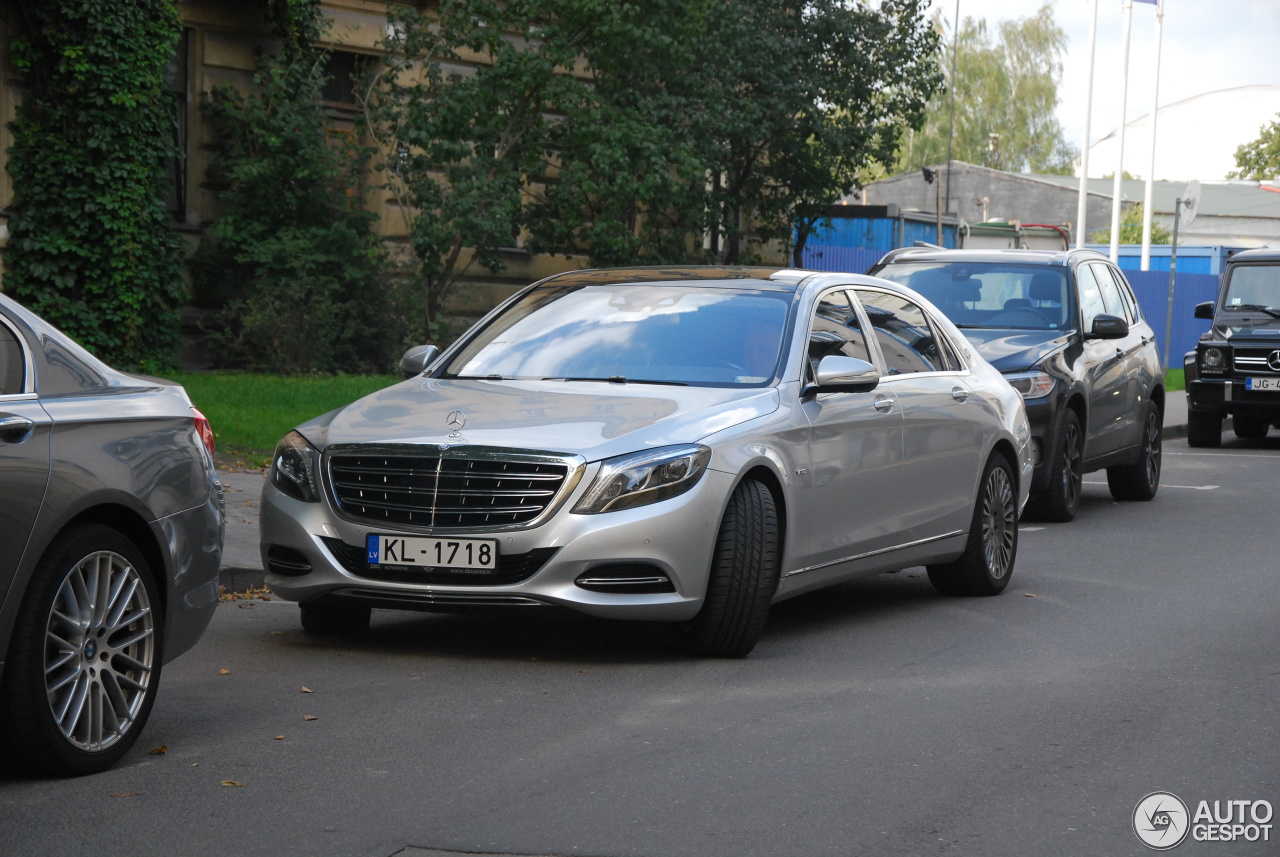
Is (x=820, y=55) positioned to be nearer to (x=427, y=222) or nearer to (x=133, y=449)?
(x=427, y=222)

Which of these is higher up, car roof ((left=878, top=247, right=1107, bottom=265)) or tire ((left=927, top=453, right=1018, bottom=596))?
car roof ((left=878, top=247, right=1107, bottom=265))

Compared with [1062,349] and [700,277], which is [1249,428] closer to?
[1062,349]

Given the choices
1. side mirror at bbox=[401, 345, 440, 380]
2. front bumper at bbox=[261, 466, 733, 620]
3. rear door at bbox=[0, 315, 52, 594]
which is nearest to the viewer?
rear door at bbox=[0, 315, 52, 594]

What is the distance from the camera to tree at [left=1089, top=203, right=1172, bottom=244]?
237 ft

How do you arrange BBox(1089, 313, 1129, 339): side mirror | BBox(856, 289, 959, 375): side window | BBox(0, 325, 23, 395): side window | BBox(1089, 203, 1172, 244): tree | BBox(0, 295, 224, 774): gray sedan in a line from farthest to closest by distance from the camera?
BBox(1089, 203, 1172, 244): tree < BBox(1089, 313, 1129, 339): side mirror < BBox(856, 289, 959, 375): side window < BBox(0, 325, 23, 395): side window < BBox(0, 295, 224, 774): gray sedan

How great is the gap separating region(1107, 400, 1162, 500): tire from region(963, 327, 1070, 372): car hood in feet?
6.48

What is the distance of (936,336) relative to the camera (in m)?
9.52

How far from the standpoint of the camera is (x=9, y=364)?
5242mm

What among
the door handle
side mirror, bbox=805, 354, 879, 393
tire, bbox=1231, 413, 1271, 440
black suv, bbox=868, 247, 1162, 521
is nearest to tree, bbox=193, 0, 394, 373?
black suv, bbox=868, 247, 1162, 521

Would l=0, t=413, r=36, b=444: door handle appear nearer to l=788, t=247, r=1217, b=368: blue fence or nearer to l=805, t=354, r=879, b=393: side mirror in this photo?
l=805, t=354, r=879, b=393: side mirror

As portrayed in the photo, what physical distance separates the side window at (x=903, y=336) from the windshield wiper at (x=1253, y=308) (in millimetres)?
12024

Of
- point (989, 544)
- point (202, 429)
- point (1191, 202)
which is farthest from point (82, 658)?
point (1191, 202)

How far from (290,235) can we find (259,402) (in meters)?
4.40

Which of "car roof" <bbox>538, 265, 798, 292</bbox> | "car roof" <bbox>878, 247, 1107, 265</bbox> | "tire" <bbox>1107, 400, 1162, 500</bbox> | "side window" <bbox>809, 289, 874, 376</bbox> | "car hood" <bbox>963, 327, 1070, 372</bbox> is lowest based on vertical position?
"tire" <bbox>1107, 400, 1162, 500</bbox>
